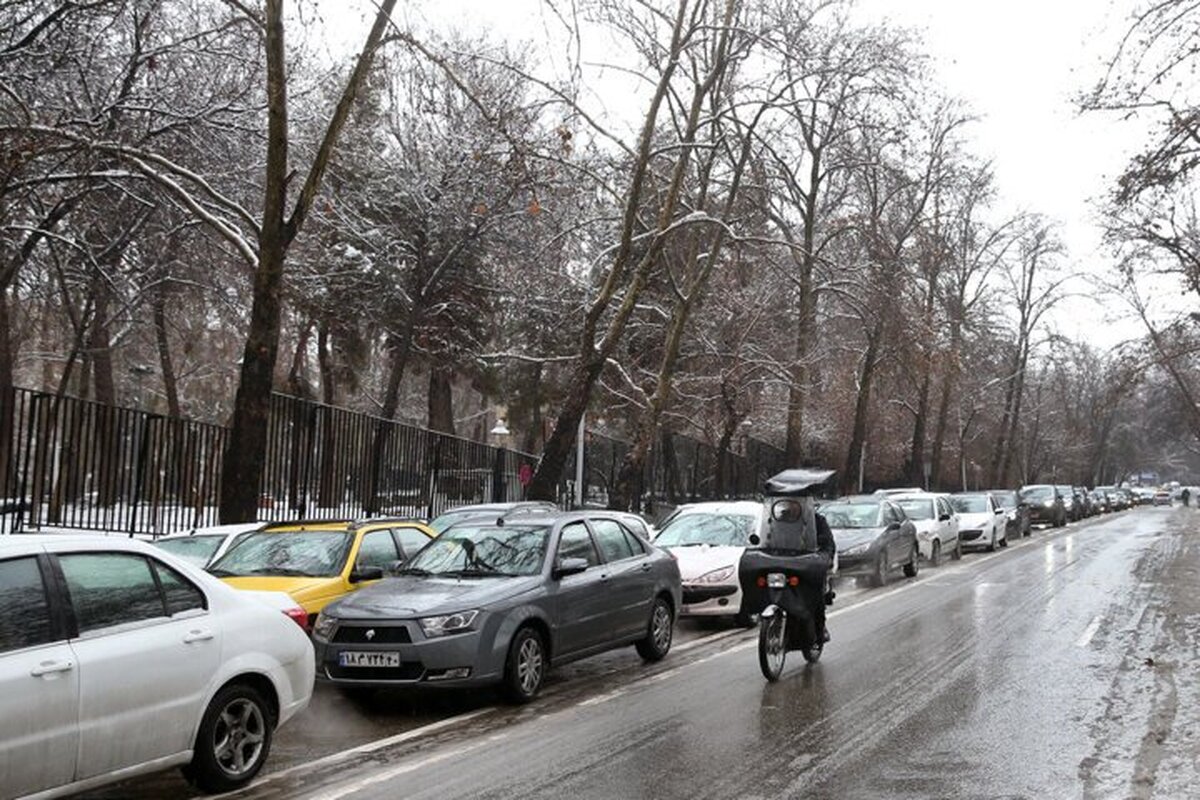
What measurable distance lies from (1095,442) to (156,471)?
97.1 metres

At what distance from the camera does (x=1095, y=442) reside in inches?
3932

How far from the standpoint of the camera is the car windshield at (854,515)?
810 inches

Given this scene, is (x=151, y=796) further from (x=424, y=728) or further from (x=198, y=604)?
(x=424, y=728)

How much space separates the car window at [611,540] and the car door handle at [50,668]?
595 centimetres

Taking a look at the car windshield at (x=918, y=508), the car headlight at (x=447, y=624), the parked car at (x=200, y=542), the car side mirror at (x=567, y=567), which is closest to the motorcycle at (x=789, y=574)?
the car side mirror at (x=567, y=567)

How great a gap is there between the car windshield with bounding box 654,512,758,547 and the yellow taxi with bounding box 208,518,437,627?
4948 mm

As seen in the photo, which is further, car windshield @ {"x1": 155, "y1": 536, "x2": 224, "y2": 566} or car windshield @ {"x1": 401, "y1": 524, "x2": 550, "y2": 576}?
car windshield @ {"x1": 155, "y1": 536, "x2": 224, "y2": 566}

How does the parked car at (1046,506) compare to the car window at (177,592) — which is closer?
the car window at (177,592)

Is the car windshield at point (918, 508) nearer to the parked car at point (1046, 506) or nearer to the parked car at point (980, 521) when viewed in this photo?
the parked car at point (980, 521)

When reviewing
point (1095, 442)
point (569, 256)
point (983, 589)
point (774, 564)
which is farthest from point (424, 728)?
point (1095, 442)

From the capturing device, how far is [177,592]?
6.50 meters

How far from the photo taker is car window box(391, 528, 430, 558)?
1209 cm

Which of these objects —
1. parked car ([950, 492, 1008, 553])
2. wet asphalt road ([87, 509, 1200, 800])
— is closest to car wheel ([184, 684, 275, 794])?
wet asphalt road ([87, 509, 1200, 800])

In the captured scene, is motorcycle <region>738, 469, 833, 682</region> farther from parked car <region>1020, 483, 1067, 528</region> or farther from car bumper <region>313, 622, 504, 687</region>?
parked car <region>1020, 483, 1067, 528</region>
